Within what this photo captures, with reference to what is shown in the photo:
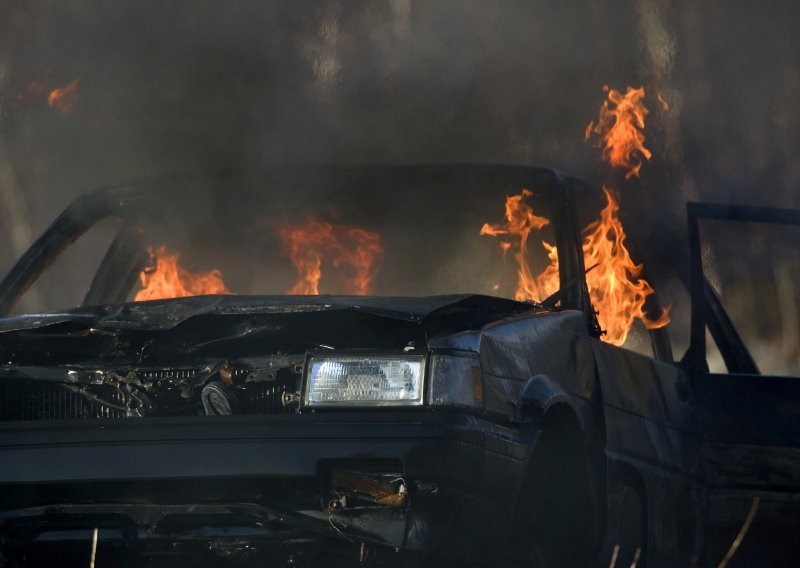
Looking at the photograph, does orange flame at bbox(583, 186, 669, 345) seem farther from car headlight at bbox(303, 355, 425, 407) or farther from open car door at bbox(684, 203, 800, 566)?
car headlight at bbox(303, 355, 425, 407)

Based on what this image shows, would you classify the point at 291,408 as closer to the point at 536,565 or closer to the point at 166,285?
the point at 536,565

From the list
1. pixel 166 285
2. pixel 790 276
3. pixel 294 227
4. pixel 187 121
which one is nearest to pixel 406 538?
pixel 294 227

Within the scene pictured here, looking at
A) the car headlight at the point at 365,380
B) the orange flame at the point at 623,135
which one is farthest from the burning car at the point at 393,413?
the orange flame at the point at 623,135

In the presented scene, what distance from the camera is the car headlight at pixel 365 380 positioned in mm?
2855

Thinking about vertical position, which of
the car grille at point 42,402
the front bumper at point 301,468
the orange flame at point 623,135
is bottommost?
the front bumper at point 301,468

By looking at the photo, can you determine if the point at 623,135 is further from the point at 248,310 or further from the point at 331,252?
the point at 248,310

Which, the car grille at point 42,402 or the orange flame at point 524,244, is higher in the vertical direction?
the orange flame at point 524,244

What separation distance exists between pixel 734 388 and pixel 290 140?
3.91 m

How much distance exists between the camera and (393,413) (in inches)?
112

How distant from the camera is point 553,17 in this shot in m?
10.8

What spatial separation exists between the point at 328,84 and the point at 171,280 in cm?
593

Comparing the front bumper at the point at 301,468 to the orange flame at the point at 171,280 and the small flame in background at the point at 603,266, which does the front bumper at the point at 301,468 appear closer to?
the small flame in background at the point at 603,266

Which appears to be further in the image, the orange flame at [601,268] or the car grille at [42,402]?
the orange flame at [601,268]

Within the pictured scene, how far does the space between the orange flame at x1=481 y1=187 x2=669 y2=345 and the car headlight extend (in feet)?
3.86
